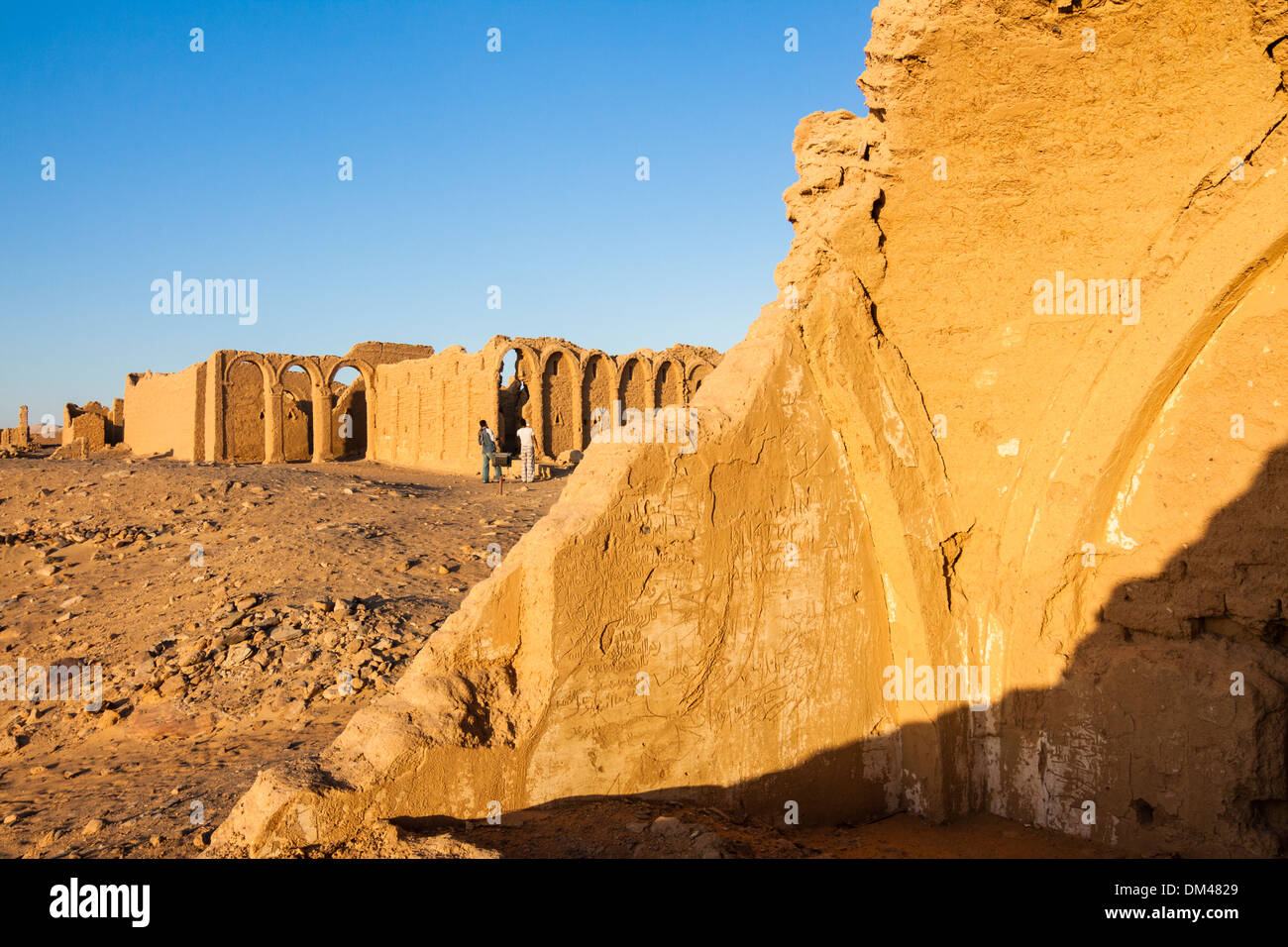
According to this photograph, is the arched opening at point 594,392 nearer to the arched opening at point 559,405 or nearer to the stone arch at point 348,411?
the arched opening at point 559,405

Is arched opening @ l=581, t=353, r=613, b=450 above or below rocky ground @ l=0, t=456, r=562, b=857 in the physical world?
above

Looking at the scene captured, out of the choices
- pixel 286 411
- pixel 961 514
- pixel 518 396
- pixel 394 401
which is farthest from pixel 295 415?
pixel 961 514

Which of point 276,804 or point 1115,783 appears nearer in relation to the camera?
point 276,804

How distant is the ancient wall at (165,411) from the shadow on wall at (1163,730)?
2221cm

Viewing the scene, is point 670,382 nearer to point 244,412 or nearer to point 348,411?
point 348,411

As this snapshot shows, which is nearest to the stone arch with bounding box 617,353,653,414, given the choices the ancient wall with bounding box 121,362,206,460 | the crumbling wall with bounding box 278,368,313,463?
the crumbling wall with bounding box 278,368,313,463

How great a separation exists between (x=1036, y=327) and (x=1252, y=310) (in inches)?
39.2

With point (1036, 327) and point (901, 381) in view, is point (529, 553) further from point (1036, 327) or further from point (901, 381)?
point (1036, 327)

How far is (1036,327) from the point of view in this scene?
4.81 m

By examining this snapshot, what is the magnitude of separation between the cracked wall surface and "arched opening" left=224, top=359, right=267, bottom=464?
21308 millimetres

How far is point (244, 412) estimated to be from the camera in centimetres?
2325

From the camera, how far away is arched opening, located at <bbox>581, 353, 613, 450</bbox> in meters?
24.3

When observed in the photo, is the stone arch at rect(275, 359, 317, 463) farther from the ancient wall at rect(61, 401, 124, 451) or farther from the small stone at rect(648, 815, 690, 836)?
the small stone at rect(648, 815, 690, 836)
